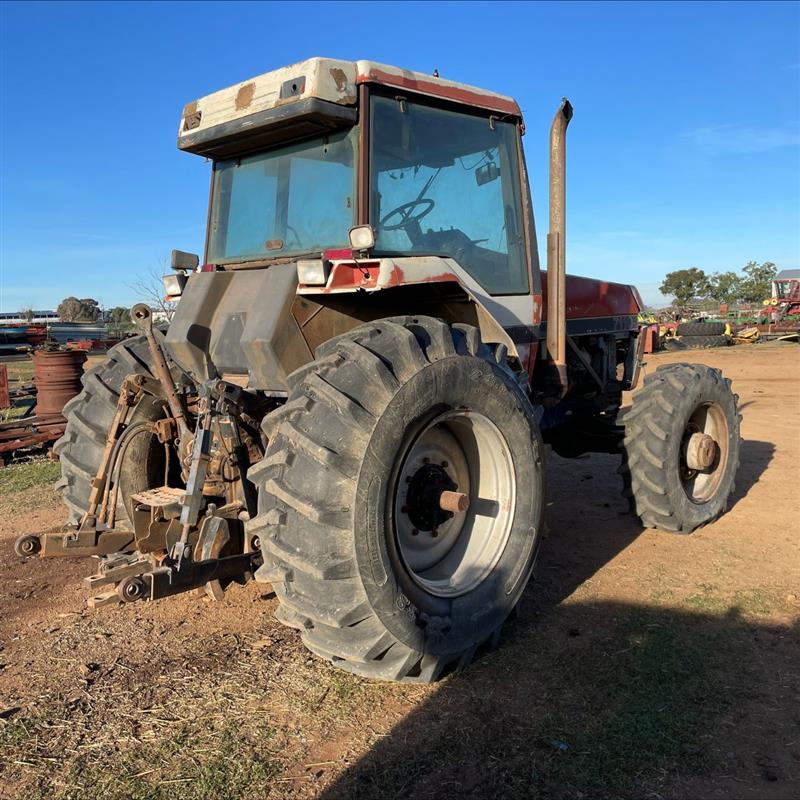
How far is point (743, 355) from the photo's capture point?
71.3 feet

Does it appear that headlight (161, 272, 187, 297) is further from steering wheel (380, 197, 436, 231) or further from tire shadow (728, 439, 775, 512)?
tire shadow (728, 439, 775, 512)

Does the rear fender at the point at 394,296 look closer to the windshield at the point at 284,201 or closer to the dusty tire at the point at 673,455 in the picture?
the windshield at the point at 284,201

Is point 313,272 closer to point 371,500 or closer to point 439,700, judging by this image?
point 371,500

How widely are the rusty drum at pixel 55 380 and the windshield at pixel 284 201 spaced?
650 cm

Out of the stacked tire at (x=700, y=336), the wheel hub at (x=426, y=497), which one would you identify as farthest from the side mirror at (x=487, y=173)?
the stacked tire at (x=700, y=336)

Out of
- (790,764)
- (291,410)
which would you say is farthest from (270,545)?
(790,764)

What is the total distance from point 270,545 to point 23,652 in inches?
72.6

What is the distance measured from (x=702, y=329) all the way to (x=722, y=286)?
32.7 metres

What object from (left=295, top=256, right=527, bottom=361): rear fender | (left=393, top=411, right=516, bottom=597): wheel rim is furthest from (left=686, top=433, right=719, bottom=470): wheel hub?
(left=393, top=411, right=516, bottom=597): wheel rim

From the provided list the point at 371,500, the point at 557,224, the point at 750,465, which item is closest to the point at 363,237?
the point at 371,500

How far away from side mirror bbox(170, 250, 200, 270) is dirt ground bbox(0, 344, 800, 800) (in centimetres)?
201

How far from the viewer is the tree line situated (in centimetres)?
5141

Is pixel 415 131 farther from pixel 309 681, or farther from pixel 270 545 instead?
pixel 309 681

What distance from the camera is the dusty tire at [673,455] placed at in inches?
205
